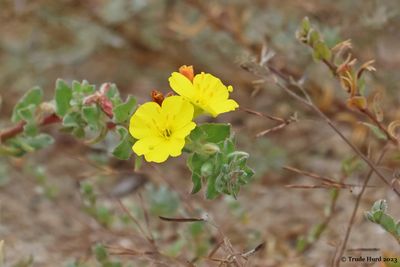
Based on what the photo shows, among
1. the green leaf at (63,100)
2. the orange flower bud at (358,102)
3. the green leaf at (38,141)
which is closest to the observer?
the orange flower bud at (358,102)

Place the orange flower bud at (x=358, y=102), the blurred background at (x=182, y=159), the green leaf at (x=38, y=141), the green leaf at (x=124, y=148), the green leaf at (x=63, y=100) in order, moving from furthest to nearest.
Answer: the blurred background at (x=182, y=159) < the green leaf at (x=38, y=141) < the green leaf at (x=63, y=100) < the orange flower bud at (x=358, y=102) < the green leaf at (x=124, y=148)

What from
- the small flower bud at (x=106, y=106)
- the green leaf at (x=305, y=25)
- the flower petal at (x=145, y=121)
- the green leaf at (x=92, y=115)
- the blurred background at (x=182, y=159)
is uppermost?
the green leaf at (x=305, y=25)

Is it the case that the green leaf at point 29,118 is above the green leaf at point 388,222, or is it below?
above

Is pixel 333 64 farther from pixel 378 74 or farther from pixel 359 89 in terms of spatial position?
pixel 378 74

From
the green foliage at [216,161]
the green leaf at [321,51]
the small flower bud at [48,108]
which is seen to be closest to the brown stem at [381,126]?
→ the green leaf at [321,51]

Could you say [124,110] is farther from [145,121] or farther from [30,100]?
[30,100]

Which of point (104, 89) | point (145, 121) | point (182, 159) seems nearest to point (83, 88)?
point (104, 89)

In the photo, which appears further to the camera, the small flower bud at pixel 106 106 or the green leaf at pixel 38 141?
the green leaf at pixel 38 141

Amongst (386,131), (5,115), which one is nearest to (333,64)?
(386,131)

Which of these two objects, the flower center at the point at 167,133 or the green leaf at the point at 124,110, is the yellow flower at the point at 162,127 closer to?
the flower center at the point at 167,133
